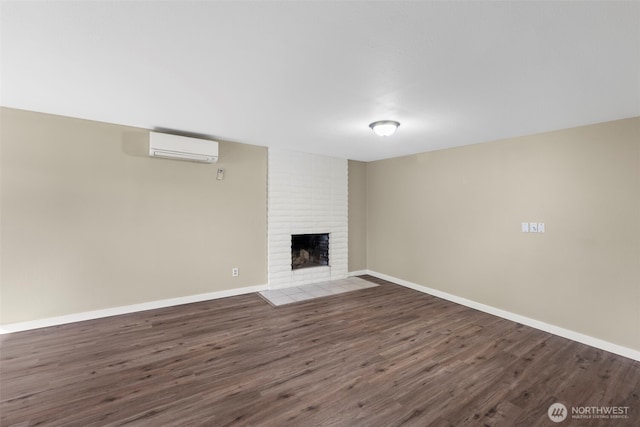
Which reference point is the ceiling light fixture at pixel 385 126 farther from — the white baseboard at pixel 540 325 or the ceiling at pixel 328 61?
the white baseboard at pixel 540 325

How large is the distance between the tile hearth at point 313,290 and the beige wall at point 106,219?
1.96 ft

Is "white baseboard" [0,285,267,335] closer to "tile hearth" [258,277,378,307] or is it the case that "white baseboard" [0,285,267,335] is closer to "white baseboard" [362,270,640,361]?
"tile hearth" [258,277,378,307]

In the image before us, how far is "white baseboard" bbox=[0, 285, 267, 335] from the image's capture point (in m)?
2.78

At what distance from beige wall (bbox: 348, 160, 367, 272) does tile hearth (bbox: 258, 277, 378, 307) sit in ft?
1.64

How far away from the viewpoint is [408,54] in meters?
1.62

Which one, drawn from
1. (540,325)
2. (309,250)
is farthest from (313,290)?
(540,325)

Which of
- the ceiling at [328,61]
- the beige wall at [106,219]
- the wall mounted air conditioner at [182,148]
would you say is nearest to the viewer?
the ceiling at [328,61]

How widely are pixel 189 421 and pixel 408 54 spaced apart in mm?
2627

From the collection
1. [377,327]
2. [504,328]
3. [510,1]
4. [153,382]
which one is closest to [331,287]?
[377,327]

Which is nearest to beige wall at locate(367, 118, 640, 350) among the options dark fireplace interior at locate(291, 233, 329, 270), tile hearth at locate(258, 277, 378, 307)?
tile hearth at locate(258, 277, 378, 307)

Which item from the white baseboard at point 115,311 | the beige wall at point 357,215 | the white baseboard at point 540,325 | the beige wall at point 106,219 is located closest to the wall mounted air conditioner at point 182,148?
the beige wall at point 106,219

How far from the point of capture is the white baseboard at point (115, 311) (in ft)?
9.13

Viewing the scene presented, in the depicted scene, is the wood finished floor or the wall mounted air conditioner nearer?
the wood finished floor

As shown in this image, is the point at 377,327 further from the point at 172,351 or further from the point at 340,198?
the point at 340,198
